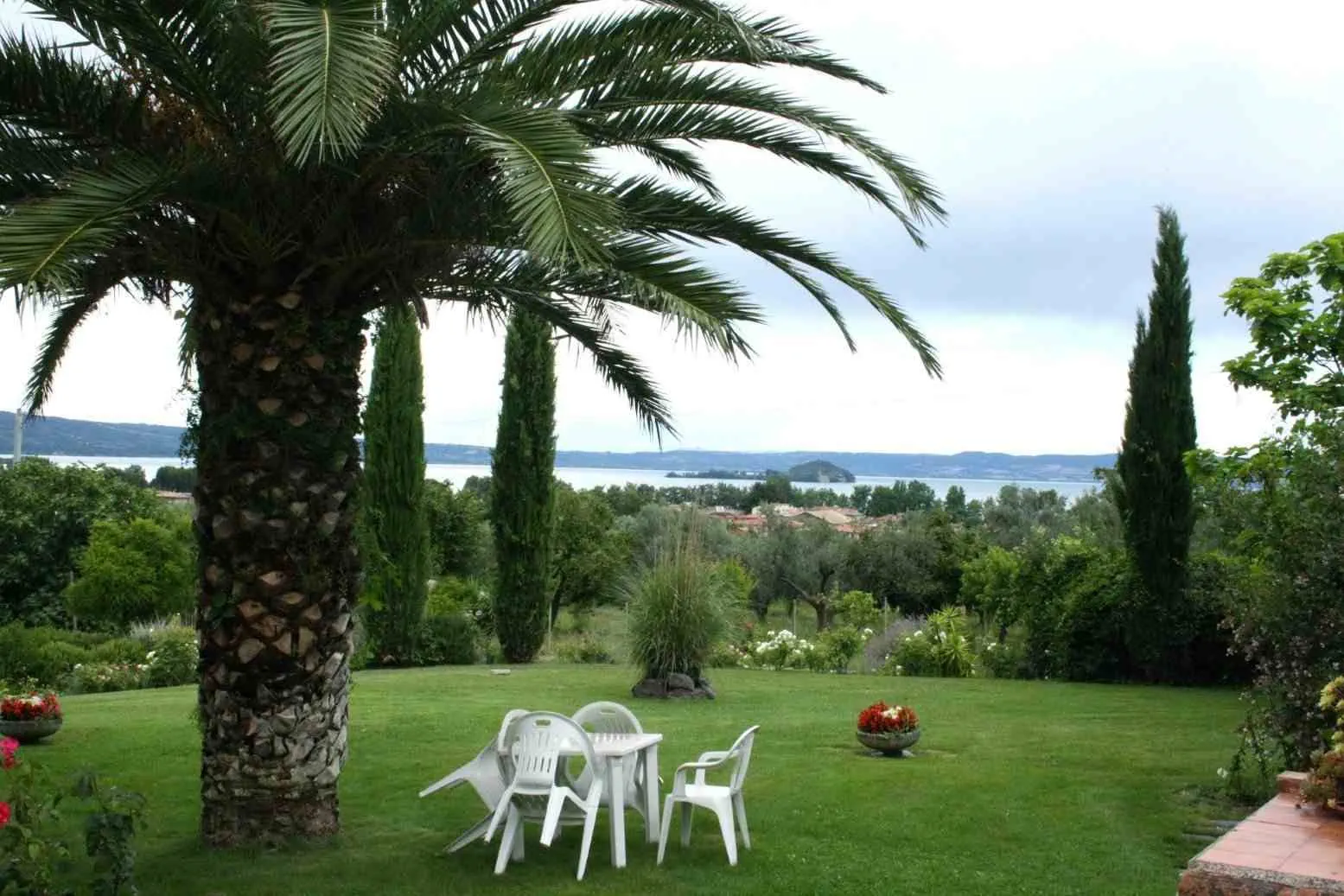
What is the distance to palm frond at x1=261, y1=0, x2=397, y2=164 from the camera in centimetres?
443

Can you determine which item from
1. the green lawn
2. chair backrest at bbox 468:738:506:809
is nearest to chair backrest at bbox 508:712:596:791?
chair backrest at bbox 468:738:506:809

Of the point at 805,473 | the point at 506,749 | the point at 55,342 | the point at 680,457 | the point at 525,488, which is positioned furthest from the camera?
the point at 805,473

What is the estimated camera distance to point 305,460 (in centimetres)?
636

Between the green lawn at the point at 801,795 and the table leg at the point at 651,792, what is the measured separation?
0.29 feet

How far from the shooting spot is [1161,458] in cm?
1505

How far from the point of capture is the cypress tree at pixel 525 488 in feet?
62.1

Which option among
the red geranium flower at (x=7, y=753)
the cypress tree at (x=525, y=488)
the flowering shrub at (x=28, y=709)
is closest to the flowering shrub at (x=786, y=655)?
the cypress tree at (x=525, y=488)

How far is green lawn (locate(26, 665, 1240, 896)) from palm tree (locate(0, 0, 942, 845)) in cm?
69

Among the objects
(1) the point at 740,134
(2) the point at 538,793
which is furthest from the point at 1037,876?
(1) the point at 740,134

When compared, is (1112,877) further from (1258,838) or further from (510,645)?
(510,645)

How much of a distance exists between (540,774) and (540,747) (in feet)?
0.43

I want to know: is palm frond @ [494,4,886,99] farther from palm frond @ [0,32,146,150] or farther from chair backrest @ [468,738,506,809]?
chair backrest @ [468,738,506,809]

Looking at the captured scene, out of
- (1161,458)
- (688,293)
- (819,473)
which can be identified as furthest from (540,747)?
(819,473)

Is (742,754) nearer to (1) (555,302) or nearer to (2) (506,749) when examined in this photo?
(2) (506,749)
